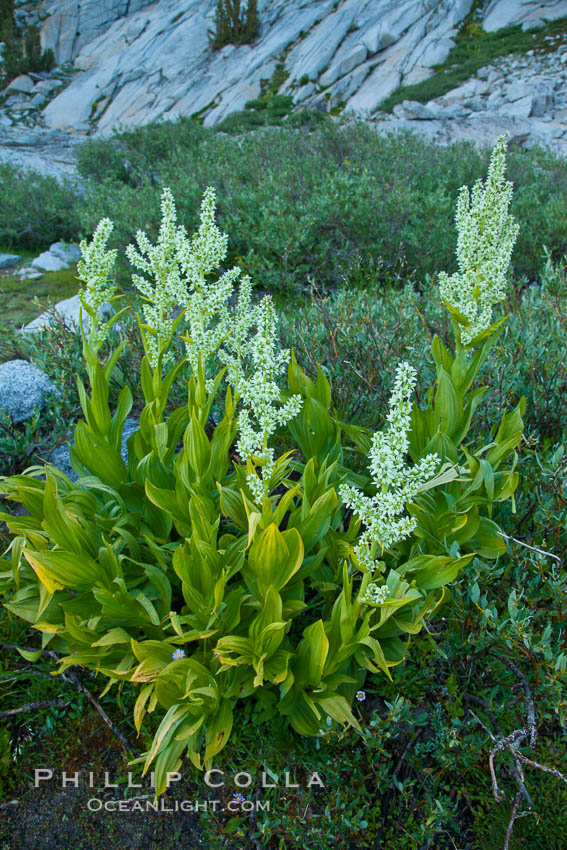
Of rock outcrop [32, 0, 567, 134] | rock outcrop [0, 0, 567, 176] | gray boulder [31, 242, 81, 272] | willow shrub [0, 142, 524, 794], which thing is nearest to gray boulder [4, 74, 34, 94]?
rock outcrop [0, 0, 567, 176]

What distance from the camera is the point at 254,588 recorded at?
2.50 metres

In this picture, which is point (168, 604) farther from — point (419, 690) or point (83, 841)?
point (419, 690)

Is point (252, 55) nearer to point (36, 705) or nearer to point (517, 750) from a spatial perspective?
point (36, 705)

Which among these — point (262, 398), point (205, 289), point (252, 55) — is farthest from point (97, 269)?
point (252, 55)

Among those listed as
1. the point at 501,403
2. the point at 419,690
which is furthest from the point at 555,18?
the point at 419,690

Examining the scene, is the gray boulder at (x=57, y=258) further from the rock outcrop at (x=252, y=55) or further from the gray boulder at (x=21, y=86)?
the gray boulder at (x=21, y=86)

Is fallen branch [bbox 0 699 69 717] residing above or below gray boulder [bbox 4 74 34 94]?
below

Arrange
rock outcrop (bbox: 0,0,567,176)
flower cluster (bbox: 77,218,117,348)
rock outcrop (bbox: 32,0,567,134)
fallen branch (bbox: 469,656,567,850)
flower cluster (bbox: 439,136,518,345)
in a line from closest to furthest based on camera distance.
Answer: fallen branch (bbox: 469,656,567,850) < flower cluster (bbox: 77,218,117,348) < flower cluster (bbox: 439,136,518,345) < rock outcrop (bbox: 0,0,567,176) < rock outcrop (bbox: 32,0,567,134)

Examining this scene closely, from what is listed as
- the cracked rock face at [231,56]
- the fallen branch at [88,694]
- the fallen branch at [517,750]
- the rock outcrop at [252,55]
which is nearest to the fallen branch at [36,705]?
the fallen branch at [88,694]

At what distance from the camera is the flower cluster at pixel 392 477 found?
1942mm

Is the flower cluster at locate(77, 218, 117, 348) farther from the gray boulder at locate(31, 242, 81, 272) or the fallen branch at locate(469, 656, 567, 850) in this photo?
the gray boulder at locate(31, 242, 81, 272)

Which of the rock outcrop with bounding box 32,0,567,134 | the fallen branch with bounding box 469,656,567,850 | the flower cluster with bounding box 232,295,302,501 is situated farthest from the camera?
the rock outcrop with bounding box 32,0,567,134

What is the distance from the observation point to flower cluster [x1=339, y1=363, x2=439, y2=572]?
1942mm

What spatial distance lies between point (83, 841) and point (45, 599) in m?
1.04
